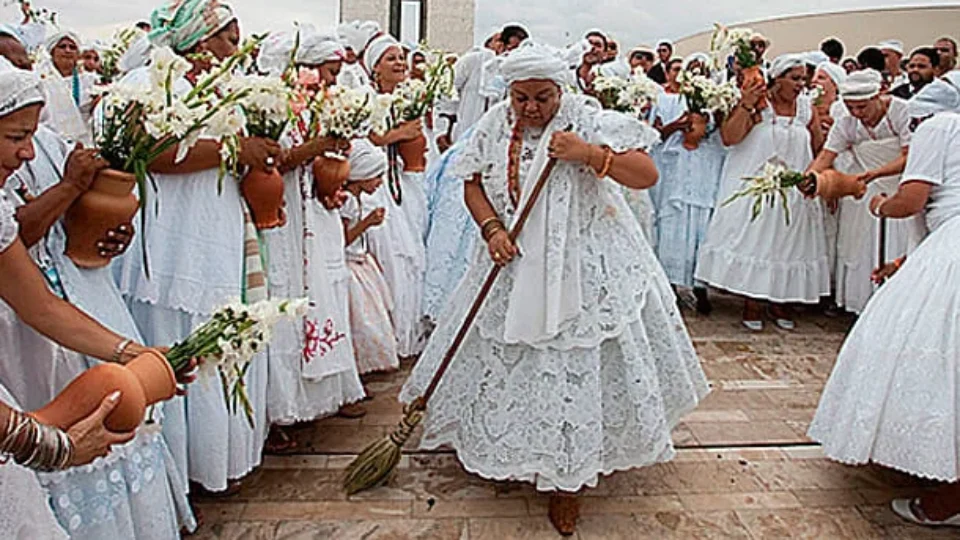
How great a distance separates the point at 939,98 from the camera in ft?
12.2

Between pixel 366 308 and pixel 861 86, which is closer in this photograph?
pixel 366 308

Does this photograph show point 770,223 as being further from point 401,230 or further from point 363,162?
point 363,162

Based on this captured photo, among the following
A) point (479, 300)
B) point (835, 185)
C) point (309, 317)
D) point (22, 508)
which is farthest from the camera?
point (835, 185)

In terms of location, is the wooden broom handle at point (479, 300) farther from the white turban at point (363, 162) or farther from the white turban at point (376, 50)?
the white turban at point (376, 50)

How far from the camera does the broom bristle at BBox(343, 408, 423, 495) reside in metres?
3.29

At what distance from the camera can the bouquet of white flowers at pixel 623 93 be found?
5.39 metres

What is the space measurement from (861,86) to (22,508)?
15.3ft

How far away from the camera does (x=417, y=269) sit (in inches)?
187

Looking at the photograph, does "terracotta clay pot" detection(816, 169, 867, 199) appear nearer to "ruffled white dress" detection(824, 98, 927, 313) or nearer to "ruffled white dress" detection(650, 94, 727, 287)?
"ruffled white dress" detection(824, 98, 927, 313)

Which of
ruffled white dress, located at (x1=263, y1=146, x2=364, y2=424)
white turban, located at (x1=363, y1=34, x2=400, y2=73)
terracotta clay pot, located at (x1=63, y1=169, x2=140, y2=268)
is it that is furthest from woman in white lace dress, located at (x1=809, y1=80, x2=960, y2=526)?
white turban, located at (x1=363, y1=34, x2=400, y2=73)

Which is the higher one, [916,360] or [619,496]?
[916,360]

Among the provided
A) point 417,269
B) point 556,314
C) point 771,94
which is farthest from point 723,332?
point 556,314

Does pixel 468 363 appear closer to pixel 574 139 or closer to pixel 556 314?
pixel 556 314

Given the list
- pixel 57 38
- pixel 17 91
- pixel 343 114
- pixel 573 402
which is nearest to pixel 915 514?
pixel 573 402
